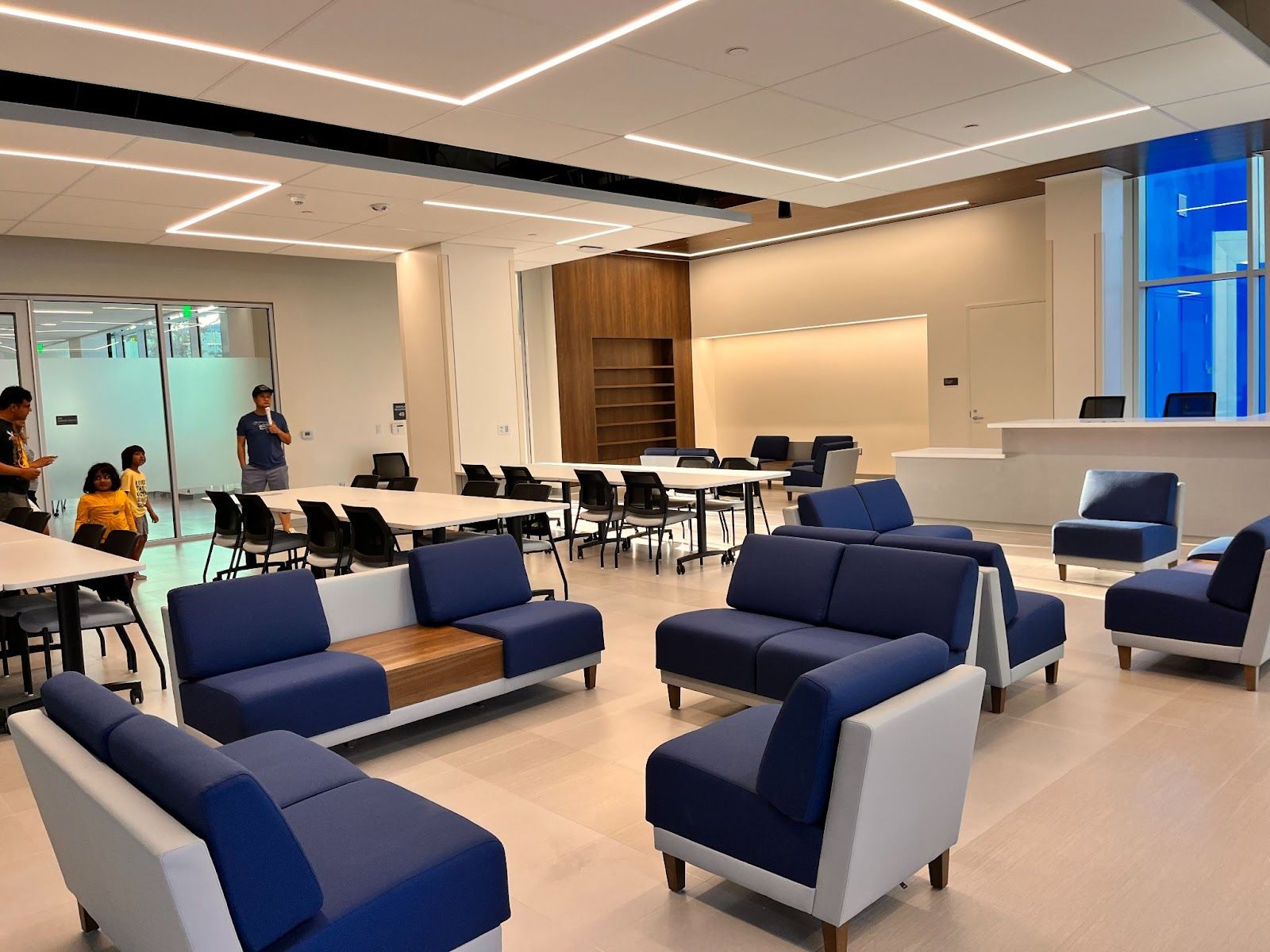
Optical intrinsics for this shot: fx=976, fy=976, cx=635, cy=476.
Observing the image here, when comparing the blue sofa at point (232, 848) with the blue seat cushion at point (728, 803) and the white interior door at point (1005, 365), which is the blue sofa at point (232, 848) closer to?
the blue seat cushion at point (728, 803)

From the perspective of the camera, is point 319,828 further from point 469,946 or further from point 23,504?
point 23,504

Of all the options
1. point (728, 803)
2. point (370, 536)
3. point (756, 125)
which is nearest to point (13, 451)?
point (370, 536)

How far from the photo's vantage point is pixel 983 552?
14.5 ft

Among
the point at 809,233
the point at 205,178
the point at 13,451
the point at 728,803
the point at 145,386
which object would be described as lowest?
the point at 728,803

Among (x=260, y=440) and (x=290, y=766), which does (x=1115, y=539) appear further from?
(x=260, y=440)

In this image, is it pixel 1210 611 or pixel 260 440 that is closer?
pixel 1210 611

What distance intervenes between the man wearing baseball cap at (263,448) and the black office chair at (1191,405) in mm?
8923

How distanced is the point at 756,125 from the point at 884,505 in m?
2.94

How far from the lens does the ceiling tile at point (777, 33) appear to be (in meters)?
4.71

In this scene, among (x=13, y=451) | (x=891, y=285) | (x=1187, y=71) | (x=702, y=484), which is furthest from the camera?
(x=891, y=285)

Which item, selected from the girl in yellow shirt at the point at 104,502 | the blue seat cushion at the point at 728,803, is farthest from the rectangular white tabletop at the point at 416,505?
the blue seat cushion at the point at 728,803

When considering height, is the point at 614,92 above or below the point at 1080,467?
above

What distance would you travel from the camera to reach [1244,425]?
801cm

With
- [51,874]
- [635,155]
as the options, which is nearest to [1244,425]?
[635,155]
